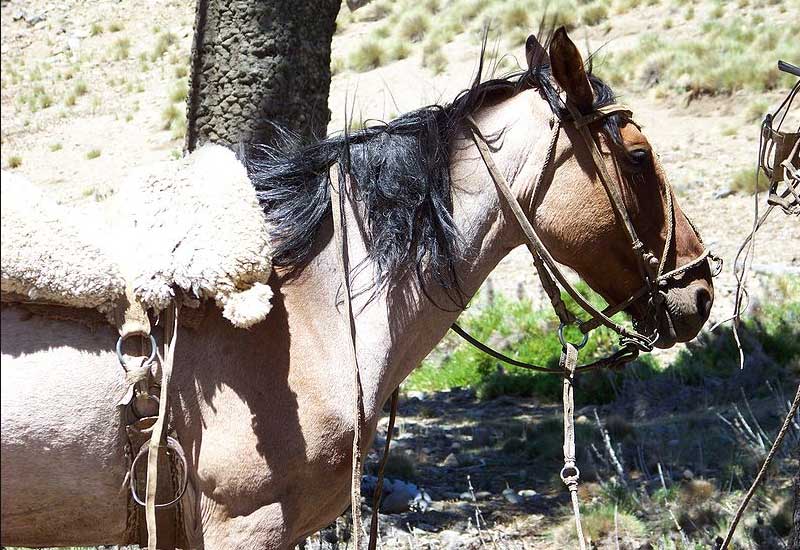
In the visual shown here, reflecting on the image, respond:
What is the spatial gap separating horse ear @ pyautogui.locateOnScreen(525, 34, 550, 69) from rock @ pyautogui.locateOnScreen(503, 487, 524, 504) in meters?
3.24

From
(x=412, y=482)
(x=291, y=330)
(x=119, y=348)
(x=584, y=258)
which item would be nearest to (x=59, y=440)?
(x=119, y=348)

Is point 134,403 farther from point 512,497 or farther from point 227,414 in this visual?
point 512,497

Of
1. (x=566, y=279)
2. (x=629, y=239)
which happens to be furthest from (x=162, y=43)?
(x=629, y=239)

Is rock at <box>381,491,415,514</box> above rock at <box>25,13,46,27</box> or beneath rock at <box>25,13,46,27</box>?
beneath

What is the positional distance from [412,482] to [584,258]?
10.6 ft

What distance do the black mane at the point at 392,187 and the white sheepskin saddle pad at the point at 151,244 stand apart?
0.14 meters

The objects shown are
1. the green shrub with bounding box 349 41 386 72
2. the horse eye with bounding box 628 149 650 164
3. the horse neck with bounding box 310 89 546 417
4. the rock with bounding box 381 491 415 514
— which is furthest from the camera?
the green shrub with bounding box 349 41 386 72

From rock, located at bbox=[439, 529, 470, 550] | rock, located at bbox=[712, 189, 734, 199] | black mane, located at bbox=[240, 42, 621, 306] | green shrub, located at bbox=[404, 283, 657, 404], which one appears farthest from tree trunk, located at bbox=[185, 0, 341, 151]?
rock, located at bbox=[712, 189, 734, 199]

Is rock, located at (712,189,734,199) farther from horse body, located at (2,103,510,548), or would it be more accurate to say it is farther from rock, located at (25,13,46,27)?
rock, located at (25,13,46,27)

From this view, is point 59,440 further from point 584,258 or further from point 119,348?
point 584,258

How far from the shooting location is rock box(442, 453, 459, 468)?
19.5 feet

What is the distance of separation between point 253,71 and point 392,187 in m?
1.72

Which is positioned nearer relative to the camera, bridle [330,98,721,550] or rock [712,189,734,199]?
bridle [330,98,721,550]

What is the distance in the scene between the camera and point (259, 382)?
93.1 inches
